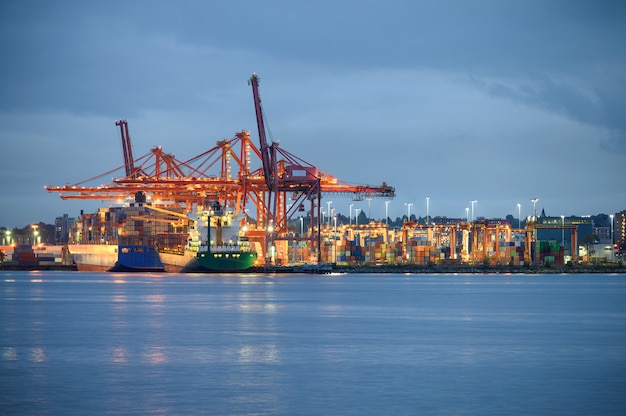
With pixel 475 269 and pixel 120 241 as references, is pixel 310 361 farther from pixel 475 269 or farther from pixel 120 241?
pixel 475 269

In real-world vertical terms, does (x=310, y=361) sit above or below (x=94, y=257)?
below

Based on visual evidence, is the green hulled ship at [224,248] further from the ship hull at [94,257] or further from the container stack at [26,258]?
the container stack at [26,258]

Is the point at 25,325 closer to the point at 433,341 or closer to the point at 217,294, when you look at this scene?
the point at 433,341

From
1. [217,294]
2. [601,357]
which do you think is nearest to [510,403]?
[601,357]

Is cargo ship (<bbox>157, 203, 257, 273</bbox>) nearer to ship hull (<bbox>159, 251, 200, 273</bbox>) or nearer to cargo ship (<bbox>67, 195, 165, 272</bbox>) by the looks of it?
ship hull (<bbox>159, 251, 200, 273</bbox>)

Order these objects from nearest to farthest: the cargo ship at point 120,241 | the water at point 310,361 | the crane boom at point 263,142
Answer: the water at point 310,361 → the crane boom at point 263,142 → the cargo ship at point 120,241

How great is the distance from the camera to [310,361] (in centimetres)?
2936

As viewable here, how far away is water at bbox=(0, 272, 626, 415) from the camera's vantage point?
72.3 feet

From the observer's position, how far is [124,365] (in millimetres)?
28031

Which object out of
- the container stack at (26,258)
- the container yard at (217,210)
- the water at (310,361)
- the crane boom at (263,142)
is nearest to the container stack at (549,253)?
the container yard at (217,210)

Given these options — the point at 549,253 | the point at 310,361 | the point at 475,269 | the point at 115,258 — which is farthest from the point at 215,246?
the point at 310,361

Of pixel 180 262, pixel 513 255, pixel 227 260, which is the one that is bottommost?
pixel 180 262

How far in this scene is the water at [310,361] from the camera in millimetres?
22047

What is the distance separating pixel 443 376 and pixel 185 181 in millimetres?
91758
